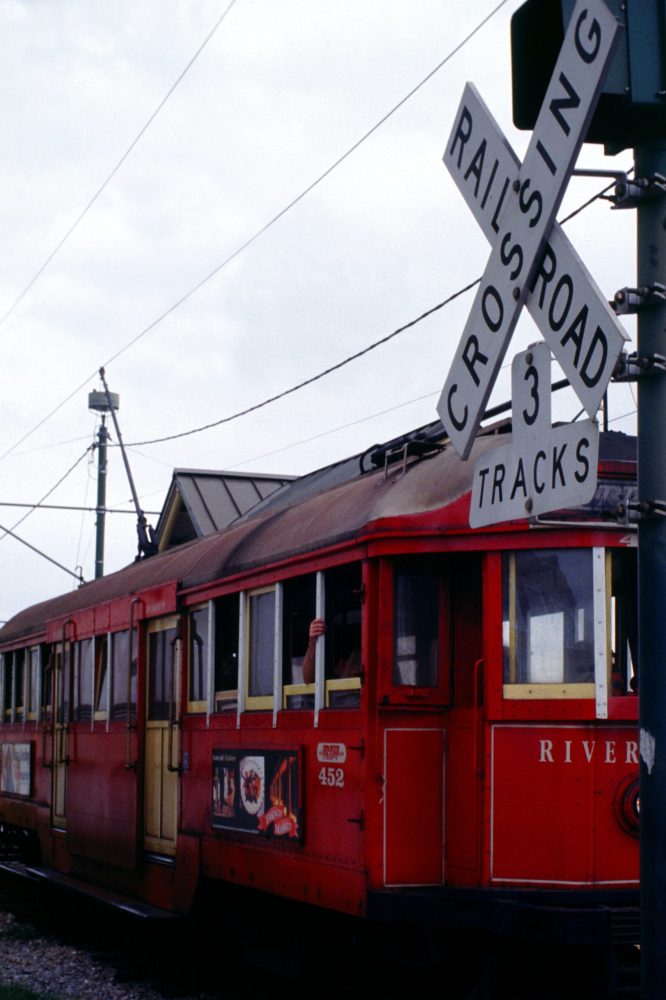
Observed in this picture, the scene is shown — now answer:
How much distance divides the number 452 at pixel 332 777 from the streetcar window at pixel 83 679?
17.3 ft

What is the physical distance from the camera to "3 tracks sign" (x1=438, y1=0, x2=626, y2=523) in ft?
10.3

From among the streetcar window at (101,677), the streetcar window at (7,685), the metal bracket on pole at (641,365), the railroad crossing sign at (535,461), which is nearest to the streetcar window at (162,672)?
the streetcar window at (101,677)

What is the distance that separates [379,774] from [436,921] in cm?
73

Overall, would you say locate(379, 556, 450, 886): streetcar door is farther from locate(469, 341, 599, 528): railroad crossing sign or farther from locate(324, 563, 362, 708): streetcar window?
locate(469, 341, 599, 528): railroad crossing sign

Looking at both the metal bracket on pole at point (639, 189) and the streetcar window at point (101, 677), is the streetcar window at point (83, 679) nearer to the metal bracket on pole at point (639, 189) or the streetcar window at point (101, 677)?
the streetcar window at point (101, 677)

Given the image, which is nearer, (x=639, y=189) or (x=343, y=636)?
(x=639, y=189)

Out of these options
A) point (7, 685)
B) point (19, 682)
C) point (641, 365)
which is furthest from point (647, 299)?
point (7, 685)

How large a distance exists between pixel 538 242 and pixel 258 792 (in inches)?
211

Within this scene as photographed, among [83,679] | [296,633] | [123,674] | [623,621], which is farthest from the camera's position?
[83,679]

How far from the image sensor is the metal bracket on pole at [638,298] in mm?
3326

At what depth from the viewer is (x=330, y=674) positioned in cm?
732

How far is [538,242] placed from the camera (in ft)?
11.0

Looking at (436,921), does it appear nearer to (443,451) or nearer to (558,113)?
(443,451)

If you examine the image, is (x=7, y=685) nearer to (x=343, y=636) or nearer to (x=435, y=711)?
(x=343, y=636)
